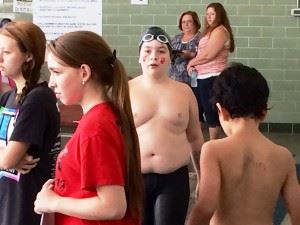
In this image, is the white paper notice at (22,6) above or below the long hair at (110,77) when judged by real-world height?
above

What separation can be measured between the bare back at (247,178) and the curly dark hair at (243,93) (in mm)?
97

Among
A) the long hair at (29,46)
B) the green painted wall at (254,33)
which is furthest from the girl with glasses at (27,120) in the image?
the green painted wall at (254,33)

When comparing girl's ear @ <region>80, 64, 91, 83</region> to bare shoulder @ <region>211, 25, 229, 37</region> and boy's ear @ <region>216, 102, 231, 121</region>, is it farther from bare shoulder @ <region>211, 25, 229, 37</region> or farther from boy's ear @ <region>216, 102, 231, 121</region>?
bare shoulder @ <region>211, 25, 229, 37</region>

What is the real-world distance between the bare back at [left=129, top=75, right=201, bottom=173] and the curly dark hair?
130cm

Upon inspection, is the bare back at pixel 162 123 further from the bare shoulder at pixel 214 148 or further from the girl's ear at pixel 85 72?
the girl's ear at pixel 85 72

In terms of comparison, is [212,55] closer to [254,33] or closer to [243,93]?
[254,33]

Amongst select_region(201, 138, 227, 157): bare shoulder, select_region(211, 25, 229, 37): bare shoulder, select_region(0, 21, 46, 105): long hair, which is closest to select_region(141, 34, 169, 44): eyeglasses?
select_region(0, 21, 46, 105): long hair

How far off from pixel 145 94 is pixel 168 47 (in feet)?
1.02

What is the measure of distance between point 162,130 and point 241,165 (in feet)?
4.49

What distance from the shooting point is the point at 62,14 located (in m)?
10.0

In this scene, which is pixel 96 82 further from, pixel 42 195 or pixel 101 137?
pixel 42 195

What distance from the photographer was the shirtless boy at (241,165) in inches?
95.4

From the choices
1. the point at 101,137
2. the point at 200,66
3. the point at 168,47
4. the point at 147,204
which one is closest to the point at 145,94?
the point at 168,47

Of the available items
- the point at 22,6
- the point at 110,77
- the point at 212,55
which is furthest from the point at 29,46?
the point at 22,6
